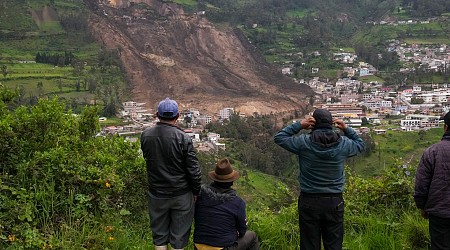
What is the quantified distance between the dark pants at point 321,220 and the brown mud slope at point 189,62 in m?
34.6

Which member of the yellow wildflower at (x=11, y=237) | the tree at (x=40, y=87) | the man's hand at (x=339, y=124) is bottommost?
the tree at (x=40, y=87)

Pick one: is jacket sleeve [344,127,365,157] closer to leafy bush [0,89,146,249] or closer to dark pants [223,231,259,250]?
dark pants [223,231,259,250]

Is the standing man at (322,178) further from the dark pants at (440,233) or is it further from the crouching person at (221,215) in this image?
the dark pants at (440,233)

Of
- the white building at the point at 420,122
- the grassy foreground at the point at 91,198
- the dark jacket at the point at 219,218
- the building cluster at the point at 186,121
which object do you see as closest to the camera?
the dark jacket at the point at 219,218

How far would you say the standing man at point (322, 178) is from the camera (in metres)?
2.98

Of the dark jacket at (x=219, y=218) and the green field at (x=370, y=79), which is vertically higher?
the dark jacket at (x=219, y=218)

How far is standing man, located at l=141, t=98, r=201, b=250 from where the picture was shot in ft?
9.87

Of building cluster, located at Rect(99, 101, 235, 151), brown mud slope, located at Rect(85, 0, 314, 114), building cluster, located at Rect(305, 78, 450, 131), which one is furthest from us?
brown mud slope, located at Rect(85, 0, 314, 114)

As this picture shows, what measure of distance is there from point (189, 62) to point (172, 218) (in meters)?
46.5

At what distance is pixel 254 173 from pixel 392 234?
19824mm

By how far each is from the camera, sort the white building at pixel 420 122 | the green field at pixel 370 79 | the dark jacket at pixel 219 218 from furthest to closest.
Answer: the green field at pixel 370 79 → the white building at pixel 420 122 → the dark jacket at pixel 219 218

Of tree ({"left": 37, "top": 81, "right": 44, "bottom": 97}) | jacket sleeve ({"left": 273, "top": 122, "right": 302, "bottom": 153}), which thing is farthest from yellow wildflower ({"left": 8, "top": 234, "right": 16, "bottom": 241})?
tree ({"left": 37, "top": 81, "right": 44, "bottom": 97})

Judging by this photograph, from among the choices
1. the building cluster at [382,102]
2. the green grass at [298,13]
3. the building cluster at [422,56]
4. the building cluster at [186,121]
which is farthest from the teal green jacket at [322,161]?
the green grass at [298,13]

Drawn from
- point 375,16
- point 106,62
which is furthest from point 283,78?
point 375,16
